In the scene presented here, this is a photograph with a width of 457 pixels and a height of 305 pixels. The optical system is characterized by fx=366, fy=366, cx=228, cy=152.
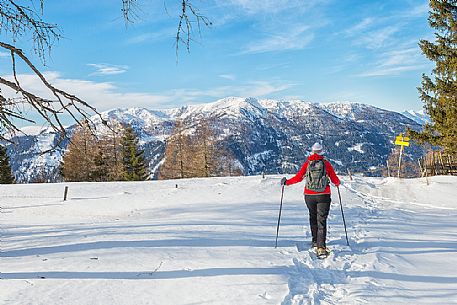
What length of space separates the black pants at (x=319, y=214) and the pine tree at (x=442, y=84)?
50.1 ft

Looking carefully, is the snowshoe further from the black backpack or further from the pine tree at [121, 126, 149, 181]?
the pine tree at [121, 126, 149, 181]

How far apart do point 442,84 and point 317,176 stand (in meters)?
17.0

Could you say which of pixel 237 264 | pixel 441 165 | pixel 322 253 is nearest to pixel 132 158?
pixel 441 165

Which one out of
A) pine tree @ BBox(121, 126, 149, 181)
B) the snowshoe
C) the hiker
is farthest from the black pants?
pine tree @ BBox(121, 126, 149, 181)

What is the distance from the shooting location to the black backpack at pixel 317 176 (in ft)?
24.0

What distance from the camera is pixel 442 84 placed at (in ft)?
66.7

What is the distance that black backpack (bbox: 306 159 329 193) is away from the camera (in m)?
7.33

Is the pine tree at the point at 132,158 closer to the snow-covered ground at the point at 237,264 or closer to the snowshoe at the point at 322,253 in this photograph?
the snow-covered ground at the point at 237,264

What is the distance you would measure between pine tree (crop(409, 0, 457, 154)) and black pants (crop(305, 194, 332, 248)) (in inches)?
601

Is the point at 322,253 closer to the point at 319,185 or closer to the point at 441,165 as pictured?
the point at 319,185

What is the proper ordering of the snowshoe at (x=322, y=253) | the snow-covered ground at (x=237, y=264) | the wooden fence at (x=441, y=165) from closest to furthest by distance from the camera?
the snow-covered ground at (x=237, y=264)
the snowshoe at (x=322, y=253)
the wooden fence at (x=441, y=165)

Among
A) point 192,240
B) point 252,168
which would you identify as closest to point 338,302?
point 192,240

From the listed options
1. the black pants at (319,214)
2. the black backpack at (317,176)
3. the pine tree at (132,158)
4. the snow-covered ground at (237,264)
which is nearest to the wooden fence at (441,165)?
the snow-covered ground at (237,264)

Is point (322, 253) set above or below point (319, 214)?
below
